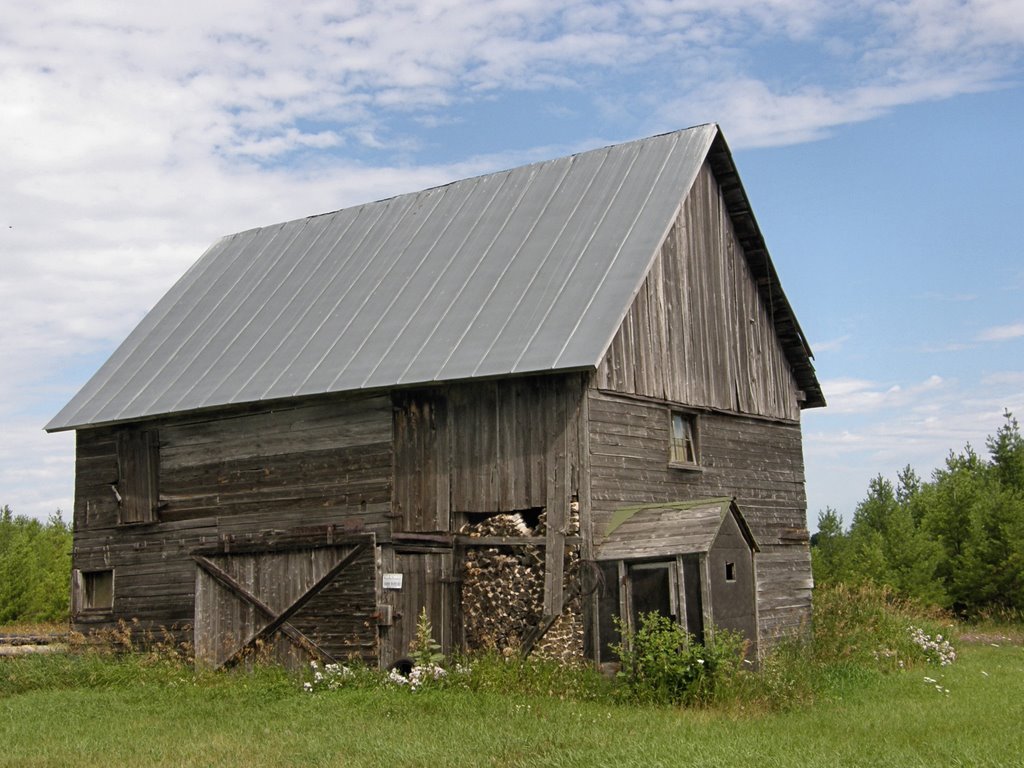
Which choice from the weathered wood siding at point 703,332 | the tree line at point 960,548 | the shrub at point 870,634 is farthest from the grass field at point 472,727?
the tree line at point 960,548

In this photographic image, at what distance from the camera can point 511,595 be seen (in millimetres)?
17188

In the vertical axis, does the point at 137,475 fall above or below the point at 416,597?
above

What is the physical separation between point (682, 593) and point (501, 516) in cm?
318

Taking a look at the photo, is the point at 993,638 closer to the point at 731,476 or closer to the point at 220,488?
the point at 731,476

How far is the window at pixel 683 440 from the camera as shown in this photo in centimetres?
1903

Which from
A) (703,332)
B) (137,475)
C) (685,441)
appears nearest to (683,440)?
(685,441)

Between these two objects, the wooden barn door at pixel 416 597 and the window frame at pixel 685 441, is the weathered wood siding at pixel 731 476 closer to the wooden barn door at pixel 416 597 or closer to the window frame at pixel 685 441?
the window frame at pixel 685 441

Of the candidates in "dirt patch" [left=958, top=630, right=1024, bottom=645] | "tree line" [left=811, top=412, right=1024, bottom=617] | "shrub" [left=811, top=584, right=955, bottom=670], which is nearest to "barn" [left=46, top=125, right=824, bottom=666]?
"shrub" [left=811, top=584, right=955, bottom=670]

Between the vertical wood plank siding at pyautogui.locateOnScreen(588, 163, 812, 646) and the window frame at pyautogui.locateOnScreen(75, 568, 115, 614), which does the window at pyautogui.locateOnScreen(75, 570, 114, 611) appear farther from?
the vertical wood plank siding at pyautogui.locateOnScreen(588, 163, 812, 646)

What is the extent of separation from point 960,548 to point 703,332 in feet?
77.1

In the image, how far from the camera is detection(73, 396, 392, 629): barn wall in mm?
18766

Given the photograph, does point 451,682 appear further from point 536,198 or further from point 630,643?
point 536,198

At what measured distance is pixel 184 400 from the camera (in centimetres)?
2039

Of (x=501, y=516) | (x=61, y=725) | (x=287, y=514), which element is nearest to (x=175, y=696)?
(x=61, y=725)
